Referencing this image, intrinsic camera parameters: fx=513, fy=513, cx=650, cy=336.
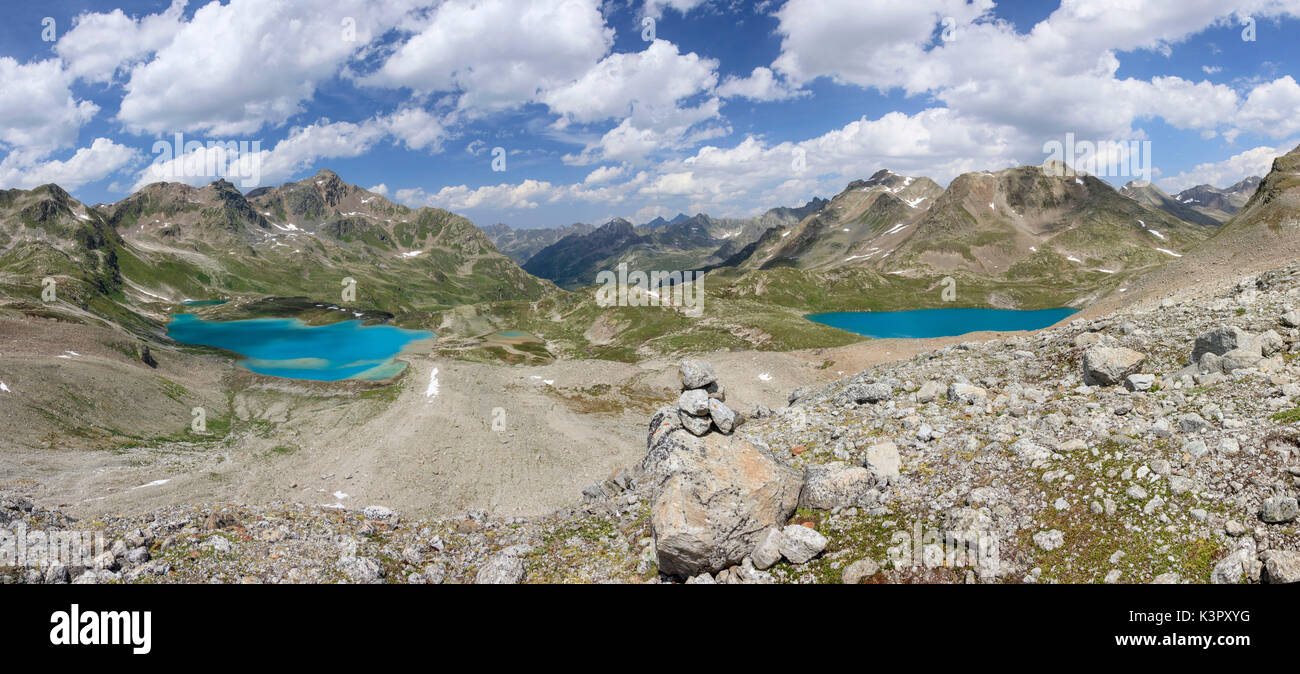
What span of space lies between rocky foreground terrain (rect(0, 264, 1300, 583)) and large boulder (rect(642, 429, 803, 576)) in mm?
67

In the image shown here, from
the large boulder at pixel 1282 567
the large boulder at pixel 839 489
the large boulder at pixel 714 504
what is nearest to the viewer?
the large boulder at pixel 1282 567

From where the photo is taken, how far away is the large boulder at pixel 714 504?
49.6ft

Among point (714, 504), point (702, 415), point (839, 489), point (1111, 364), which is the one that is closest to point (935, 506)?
point (839, 489)

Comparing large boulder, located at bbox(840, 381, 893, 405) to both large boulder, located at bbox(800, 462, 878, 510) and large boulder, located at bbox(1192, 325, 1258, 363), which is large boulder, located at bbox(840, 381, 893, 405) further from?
large boulder, located at bbox(1192, 325, 1258, 363)

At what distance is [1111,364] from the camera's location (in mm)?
20531

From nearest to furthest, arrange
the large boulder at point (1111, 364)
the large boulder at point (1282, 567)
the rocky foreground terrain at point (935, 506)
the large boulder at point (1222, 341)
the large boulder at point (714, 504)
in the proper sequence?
the large boulder at point (1282, 567) → the rocky foreground terrain at point (935, 506) → the large boulder at point (714, 504) → the large boulder at point (1222, 341) → the large boulder at point (1111, 364)

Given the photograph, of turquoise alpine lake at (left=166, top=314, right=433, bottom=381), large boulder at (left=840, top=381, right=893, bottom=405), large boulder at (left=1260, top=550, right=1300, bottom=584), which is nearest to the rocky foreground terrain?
large boulder at (left=1260, top=550, right=1300, bottom=584)

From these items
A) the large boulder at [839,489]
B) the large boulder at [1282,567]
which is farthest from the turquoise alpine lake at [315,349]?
the large boulder at [1282,567]

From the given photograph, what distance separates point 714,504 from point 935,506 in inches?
269

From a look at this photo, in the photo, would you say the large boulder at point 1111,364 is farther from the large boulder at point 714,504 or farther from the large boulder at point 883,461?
the large boulder at point 714,504

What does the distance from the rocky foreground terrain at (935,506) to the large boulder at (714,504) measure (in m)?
0.07

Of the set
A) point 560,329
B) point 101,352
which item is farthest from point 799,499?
point 560,329

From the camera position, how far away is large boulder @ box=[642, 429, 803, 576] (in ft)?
49.6

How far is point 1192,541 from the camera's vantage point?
11586mm
